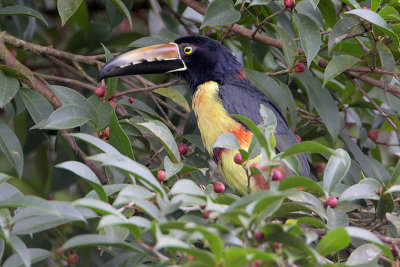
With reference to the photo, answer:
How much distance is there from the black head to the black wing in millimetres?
94

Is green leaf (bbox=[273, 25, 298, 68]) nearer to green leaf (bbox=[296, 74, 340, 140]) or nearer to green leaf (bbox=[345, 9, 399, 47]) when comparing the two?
green leaf (bbox=[296, 74, 340, 140])

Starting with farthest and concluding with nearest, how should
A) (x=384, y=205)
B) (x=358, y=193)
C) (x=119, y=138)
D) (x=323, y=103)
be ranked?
(x=323, y=103) → (x=119, y=138) → (x=384, y=205) → (x=358, y=193)

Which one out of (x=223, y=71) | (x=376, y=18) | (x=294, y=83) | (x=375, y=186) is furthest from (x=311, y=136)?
(x=375, y=186)

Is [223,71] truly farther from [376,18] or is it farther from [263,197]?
[263,197]

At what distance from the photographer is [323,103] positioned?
149 inches

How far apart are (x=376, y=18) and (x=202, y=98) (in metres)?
1.36

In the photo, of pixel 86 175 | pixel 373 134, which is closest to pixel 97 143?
pixel 86 175

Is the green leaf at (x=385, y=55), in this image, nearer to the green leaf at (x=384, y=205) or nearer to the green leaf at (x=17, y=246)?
the green leaf at (x=384, y=205)

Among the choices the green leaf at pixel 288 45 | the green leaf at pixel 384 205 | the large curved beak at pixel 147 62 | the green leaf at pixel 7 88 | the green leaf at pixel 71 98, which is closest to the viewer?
the green leaf at pixel 384 205

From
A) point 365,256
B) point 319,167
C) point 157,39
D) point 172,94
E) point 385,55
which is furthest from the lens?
point 319,167

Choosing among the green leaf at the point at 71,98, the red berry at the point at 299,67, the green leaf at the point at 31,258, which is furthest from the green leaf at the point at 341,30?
the green leaf at the point at 31,258

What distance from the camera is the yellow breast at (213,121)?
3779 millimetres

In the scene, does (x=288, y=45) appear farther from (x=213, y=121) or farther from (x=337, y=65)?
(x=213, y=121)

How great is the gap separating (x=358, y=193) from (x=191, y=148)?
1839mm
